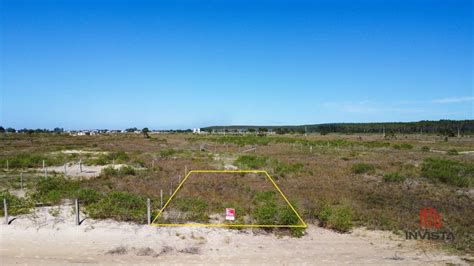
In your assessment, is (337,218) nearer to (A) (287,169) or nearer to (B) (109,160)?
(A) (287,169)

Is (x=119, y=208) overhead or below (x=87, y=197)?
below

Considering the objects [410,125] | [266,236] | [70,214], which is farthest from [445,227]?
[410,125]

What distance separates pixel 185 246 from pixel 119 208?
389cm

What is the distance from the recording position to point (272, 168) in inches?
1009

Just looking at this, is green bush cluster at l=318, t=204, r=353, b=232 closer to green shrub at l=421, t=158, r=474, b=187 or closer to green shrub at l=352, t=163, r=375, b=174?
green shrub at l=421, t=158, r=474, b=187

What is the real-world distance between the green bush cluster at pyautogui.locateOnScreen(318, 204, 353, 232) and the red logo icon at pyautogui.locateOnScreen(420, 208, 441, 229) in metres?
2.50

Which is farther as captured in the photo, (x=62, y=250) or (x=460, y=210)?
(x=460, y=210)

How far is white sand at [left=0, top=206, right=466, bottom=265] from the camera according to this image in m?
9.53

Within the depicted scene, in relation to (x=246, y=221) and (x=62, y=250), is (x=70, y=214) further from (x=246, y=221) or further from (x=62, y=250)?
(x=246, y=221)

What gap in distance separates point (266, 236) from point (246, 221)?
1.35 metres

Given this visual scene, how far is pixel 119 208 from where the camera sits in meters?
13.2

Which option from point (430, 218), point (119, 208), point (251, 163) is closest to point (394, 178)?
point (430, 218)

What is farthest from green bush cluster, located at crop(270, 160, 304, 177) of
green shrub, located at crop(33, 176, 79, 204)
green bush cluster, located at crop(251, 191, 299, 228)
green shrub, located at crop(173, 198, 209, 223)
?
green shrub, located at crop(33, 176, 79, 204)

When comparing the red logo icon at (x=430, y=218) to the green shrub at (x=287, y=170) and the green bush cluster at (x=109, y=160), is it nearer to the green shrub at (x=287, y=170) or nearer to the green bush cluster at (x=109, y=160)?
the green shrub at (x=287, y=170)
